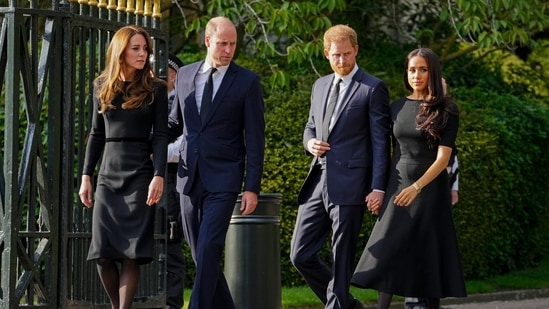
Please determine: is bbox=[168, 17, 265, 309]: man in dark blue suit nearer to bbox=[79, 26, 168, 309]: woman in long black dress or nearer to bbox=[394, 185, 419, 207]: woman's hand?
bbox=[79, 26, 168, 309]: woman in long black dress

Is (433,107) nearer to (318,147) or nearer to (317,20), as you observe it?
(318,147)

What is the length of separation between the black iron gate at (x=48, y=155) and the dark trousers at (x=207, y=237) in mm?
938

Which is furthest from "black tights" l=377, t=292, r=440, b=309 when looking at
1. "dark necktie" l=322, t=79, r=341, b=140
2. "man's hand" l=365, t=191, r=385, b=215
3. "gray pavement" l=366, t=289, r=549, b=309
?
"gray pavement" l=366, t=289, r=549, b=309

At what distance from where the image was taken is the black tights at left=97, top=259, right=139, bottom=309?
30.5 feet

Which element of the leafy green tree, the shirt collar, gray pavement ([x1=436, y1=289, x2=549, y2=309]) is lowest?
gray pavement ([x1=436, y1=289, x2=549, y2=309])

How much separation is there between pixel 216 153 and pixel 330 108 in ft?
3.50

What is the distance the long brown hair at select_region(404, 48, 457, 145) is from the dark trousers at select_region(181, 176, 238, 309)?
1.48 metres

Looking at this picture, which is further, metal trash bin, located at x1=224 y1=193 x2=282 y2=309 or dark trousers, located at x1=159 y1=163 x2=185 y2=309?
metal trash bin, located at x1=224 y1=193 x2=282 y2=309

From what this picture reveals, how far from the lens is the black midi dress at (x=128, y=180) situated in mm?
9250

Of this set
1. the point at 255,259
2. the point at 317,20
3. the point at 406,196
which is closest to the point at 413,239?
the point at 406,196

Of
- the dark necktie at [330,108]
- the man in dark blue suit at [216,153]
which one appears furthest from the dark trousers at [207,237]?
the dark necktie at [330,108]

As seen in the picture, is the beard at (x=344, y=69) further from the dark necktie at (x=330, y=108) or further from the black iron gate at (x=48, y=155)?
the black iron gate at (x=48, y=155)

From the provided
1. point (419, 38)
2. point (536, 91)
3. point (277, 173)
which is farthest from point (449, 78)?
point (277, 173)

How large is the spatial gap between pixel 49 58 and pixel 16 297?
164cm
